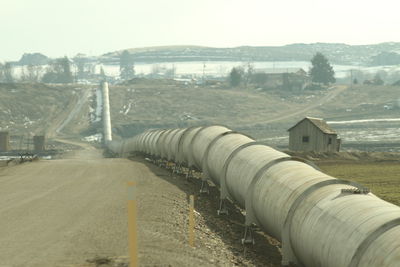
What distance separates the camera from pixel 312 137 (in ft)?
213

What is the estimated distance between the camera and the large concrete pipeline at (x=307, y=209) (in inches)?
445

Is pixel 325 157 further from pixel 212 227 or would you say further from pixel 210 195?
pixel 212 227

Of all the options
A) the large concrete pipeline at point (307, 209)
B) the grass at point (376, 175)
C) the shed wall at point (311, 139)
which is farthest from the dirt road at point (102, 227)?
the shed wall at point (311, 139)

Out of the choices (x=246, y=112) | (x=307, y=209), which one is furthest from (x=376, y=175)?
(x=246, y=112)

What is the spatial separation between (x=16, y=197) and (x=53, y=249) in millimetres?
12513


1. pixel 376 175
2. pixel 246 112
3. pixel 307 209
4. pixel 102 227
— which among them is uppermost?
pixel 307 209

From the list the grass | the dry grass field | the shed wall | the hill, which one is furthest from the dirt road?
the dry grass field

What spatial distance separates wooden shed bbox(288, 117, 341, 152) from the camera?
64438 millimetres

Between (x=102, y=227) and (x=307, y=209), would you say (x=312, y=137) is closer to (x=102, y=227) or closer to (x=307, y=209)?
(x=102, y=227)

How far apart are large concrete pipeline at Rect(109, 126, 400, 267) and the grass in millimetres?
10353

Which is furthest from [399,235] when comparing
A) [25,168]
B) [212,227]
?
[25,168]

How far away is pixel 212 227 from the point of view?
22906 millimetres

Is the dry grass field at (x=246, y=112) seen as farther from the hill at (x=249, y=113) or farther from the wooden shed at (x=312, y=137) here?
the wooden shed at (x=312, y=137)

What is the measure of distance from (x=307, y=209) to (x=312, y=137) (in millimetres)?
51477
